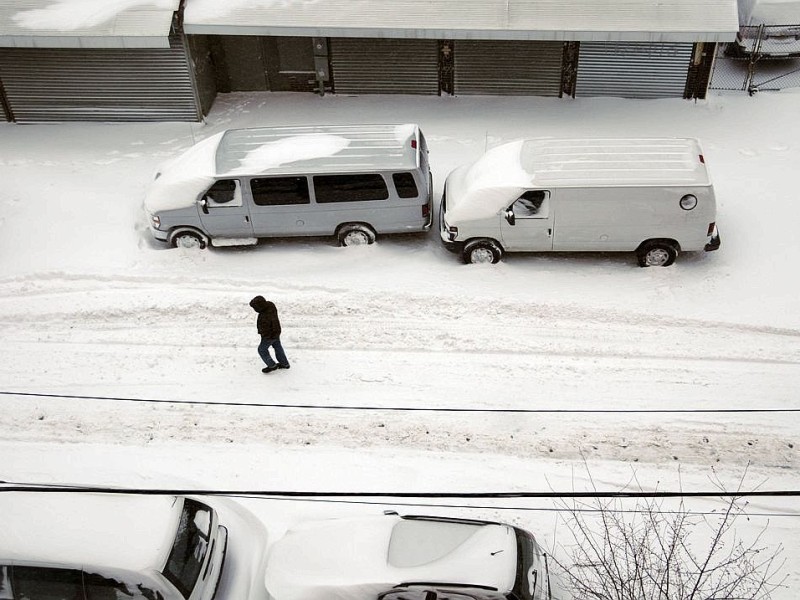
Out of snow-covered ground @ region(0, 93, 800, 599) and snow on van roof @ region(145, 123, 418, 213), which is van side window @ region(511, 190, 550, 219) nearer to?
snow-covered ground @ region(0, 93, 800, 599)

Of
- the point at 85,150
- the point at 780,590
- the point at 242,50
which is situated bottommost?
the point at 780,590

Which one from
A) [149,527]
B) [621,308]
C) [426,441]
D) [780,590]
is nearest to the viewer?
[149,527]

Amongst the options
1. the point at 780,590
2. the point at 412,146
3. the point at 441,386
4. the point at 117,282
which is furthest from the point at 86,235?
the point at 780,590

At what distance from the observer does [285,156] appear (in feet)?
40.2

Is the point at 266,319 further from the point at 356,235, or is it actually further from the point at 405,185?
the point at 405,185

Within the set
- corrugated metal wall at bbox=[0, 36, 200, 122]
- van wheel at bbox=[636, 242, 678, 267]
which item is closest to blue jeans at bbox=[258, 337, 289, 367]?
van wheel at bbox=[636, 242, 678, 267]

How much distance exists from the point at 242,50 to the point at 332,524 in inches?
523

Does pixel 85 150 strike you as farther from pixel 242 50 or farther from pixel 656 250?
pixel 656 250

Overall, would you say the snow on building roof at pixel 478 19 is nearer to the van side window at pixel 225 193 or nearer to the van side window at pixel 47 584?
the van side window at pixel 225 193

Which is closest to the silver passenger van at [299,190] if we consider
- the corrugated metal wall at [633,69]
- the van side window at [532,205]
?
the van side window at [532,205]

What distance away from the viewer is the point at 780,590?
7.79 m

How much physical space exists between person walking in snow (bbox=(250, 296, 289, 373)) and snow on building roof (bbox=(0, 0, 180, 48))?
25.9 feet

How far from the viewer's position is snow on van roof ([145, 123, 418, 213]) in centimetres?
1205

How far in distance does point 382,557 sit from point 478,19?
1163 centimetres
